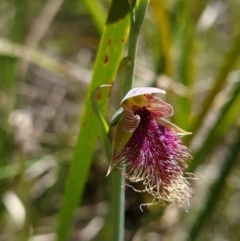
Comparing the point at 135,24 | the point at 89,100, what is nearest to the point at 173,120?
the point at 89,100

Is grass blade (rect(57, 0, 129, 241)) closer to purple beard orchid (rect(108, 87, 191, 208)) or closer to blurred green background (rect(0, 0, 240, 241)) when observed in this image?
purple beard orchid (rect(108, 87, 191, 208))

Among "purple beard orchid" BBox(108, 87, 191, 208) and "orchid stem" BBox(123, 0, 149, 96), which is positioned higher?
"orchid stem" BBox(123, 0, 149, 96)

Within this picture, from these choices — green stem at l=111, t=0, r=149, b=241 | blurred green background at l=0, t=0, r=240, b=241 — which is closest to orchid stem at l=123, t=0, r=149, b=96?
green stem at l=111, t=0, r=149, b=241

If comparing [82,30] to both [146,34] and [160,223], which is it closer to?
[146,34]

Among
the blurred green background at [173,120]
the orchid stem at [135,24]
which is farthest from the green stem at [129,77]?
the blurred green background at [173,120]

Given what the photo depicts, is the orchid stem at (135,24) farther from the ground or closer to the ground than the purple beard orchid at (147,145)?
farther from the ground

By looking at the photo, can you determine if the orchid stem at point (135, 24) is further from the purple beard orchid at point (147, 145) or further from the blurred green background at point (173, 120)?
the blurred green background at point (173, 120)
